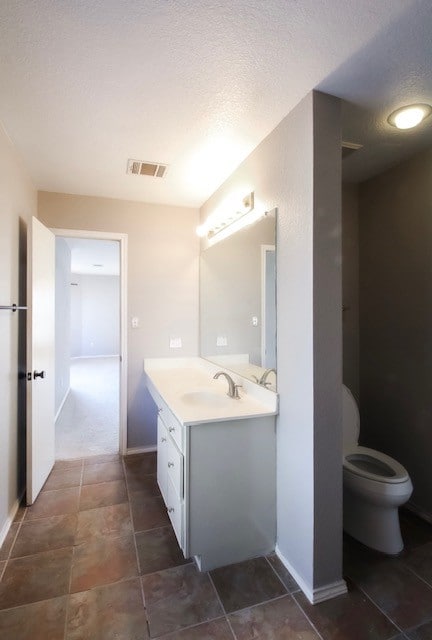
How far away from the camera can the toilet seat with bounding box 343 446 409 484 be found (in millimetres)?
1733

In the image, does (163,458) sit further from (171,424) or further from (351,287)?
(351,287)

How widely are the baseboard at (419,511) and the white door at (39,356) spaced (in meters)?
2.56

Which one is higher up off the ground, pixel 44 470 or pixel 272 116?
pixel 272 116

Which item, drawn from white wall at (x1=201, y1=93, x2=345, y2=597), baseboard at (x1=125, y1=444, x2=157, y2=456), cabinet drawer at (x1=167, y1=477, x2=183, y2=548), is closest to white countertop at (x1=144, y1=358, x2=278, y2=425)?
white wall at (x1=201, y1=93, x2=345, y2=597)

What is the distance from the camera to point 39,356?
2.32 m

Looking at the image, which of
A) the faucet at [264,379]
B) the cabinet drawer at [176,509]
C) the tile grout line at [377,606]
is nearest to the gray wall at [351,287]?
the faucet at [264,379]

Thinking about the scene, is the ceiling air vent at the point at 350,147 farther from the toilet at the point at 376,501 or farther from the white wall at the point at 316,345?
the toilet at the point at 376,501

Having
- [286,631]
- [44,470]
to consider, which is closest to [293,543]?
[286,631]

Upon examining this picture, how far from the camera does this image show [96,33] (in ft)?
3.92

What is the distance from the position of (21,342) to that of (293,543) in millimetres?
2152

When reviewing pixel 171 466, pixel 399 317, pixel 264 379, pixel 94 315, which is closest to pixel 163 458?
pixel 171 466

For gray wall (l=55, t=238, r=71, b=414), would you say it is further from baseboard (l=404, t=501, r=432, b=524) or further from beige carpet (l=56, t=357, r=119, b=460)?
baseboard (l=404, t=501, r=432, b=524)

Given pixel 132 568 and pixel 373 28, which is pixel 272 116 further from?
pixel 132 568

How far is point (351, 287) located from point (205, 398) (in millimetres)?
1486
